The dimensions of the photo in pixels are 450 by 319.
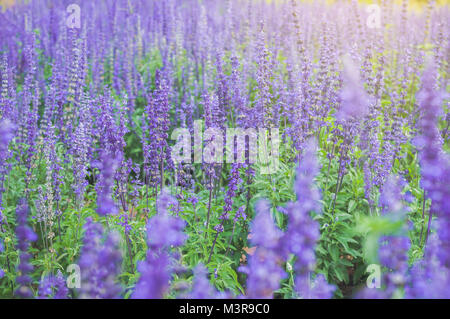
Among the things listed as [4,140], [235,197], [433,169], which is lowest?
[235,197]

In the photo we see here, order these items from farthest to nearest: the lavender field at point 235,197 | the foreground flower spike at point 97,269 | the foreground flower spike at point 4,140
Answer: the foreground flower spike at point 4,140, the lavender field at point 235,197, the foreground flower spike at point 97,269

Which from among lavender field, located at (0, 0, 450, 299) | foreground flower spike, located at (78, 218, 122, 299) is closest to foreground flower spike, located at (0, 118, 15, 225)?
lavender field, located at (0, 0, 450, 299)

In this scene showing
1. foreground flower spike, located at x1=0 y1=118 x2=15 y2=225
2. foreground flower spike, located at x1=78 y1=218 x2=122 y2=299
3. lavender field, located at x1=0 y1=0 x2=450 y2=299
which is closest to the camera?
foreground flower spike, located at x1=78 y1=218 x2=122 y2=299

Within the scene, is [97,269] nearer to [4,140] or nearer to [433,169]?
[4,140]

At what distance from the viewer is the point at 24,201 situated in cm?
398

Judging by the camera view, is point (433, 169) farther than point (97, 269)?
Yes

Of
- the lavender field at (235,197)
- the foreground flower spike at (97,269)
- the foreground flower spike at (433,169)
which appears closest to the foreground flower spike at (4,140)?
the lavender field at (235,197)

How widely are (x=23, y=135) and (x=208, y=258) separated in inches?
132

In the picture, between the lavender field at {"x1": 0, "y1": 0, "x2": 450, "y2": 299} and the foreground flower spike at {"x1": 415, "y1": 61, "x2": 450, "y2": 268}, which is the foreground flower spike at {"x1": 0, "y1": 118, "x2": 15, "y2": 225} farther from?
the foreground flower spike at {"x1": 415, "y1": 61, "x2": 450, "y2": 268}

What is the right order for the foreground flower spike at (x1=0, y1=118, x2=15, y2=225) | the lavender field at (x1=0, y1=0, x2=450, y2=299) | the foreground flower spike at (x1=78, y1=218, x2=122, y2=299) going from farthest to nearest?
the foreground flower spike at (x1=0, y1=118, x2=15, y2=225) → the lavender field at (x1=0, y1=0, x2=450, y2=299) → the foreground flower spike at (x1=78, y1=218, x2=122, y2=299)

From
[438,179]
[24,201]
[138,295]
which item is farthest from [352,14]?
[138,295]

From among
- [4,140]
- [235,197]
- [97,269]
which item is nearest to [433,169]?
[97,269]

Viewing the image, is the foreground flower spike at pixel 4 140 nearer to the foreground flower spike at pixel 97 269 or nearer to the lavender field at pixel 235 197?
the lavender field at pixel 235 197
